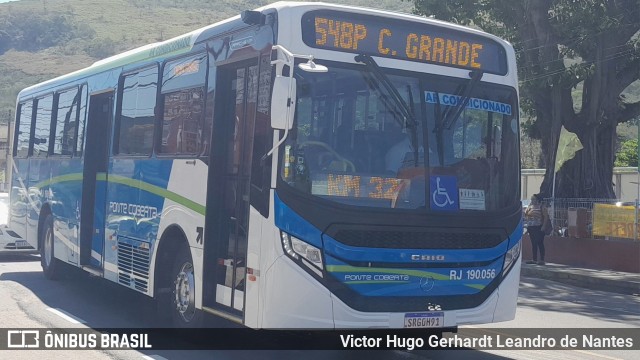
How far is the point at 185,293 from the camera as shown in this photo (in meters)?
9.53

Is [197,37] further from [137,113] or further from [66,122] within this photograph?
[66,122]

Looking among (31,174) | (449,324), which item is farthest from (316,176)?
(31,174)

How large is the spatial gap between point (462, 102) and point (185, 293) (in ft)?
11.9

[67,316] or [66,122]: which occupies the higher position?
[66,122]

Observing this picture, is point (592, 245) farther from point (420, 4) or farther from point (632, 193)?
point (632, 193)

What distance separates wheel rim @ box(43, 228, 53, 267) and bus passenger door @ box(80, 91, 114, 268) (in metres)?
2.18

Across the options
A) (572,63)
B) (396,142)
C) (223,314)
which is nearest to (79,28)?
(572,63)

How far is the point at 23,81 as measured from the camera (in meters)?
86.8

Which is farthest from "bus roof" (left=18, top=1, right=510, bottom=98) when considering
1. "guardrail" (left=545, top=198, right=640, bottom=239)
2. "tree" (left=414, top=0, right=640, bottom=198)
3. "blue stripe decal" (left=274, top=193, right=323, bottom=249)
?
"tree" (left=414, top=0, right=640, bottom=198)

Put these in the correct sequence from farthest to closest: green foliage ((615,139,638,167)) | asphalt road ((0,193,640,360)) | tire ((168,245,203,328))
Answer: green foliage ((615,139,638,167)) → tire ((168,245,203,328)) → asphalt road ((0,193,640,360))

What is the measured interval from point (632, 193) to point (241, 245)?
3223 centimetres

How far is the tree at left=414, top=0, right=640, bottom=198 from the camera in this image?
26.1m

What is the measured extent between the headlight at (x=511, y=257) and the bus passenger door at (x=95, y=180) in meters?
5.83

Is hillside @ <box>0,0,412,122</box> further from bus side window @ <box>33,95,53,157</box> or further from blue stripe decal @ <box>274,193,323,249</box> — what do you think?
blue stripe decal @ <box>274,193,323,249</box>
